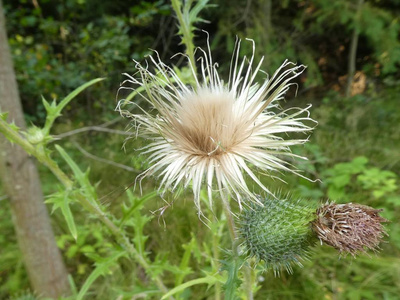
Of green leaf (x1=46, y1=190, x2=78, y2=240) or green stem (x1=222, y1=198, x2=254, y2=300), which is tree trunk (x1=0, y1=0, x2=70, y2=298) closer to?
green leaf (x1=46, y1=190, x2=78, y2=240)

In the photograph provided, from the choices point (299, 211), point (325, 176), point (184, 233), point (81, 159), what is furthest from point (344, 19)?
point (299, 211)

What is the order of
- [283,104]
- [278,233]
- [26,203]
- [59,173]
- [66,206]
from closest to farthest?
[278,233] → [66,206] → [59,173] → [26,203] → [283,104]

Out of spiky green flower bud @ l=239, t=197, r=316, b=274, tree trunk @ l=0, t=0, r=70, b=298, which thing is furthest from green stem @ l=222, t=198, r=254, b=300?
tree trunk @ l=0, t=0, r=70, b=298

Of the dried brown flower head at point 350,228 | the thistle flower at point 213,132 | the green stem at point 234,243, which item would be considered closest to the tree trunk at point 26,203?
the thistle flower at point 213,132

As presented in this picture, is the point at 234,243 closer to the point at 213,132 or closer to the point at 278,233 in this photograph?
the point at 278,233

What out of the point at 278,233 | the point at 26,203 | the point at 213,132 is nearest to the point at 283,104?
the point at 26,203

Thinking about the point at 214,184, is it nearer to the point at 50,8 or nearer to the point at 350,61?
the point at 350,61

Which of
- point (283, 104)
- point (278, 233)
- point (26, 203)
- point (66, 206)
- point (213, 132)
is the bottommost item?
point (283, 104)
